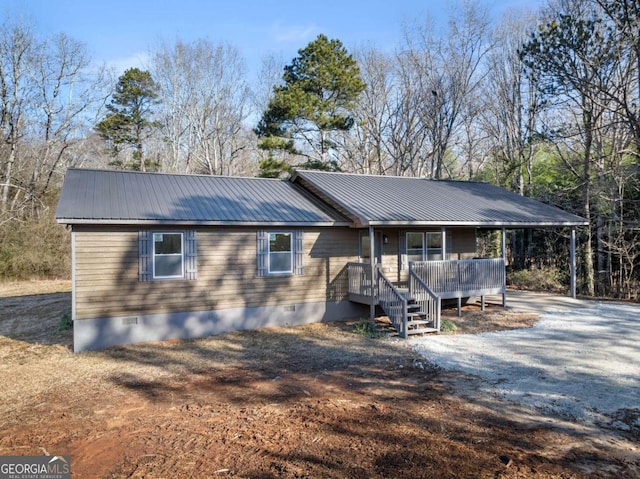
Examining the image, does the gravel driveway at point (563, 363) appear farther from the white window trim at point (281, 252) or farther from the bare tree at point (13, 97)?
the bare tree at point (13, 97)

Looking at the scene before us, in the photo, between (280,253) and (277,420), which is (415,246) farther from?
(277,420)

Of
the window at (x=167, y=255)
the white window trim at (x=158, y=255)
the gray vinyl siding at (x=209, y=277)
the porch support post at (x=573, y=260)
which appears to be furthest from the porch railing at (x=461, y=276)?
the white window trim at (x=158, y=255)

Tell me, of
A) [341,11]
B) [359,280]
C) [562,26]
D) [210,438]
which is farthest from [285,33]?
[210,438]

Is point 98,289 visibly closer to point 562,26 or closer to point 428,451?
point 428,451

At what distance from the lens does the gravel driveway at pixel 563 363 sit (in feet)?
19.0

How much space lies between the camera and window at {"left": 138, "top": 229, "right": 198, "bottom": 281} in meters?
9.68

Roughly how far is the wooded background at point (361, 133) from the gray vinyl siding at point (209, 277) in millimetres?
9505

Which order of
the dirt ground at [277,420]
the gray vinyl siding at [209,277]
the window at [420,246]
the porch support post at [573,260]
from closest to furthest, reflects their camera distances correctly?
the dirt ground at [277,420]
the gray vinyl siding at [209,277]
the window at [420,246]
the porch support post at [573,260]

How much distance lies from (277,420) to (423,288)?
657 centimetres

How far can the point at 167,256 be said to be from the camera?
9977 mm

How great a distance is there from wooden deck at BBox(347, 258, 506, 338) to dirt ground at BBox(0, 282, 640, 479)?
5.27 feet

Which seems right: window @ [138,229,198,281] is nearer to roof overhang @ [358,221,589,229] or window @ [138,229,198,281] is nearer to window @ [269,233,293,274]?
window @ [269,233,293,274]

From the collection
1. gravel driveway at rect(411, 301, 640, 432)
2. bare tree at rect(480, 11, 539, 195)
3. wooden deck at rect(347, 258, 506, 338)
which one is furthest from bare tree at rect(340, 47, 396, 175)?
gravel driveway at rect(411, 301, 640, 432)

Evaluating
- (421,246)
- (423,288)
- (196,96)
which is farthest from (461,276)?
(196,96)
